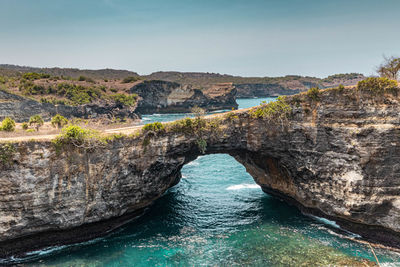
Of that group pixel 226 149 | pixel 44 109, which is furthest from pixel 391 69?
→ pixel 44 109

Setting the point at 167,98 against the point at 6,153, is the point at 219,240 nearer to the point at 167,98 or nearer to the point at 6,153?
the point at 6,153

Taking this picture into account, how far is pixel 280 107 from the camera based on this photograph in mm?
23047

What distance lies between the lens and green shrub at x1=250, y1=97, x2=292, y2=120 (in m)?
22.9


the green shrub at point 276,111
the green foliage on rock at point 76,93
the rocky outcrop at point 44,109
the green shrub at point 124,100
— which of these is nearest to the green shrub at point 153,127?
the green shrub at point 276,111

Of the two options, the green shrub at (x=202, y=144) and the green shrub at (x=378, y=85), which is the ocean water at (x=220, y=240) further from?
the green shrub at (x=378, y=85)

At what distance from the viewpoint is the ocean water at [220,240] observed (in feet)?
61.3

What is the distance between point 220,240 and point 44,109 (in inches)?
2055

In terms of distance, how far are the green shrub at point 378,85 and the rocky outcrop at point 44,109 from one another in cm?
3475

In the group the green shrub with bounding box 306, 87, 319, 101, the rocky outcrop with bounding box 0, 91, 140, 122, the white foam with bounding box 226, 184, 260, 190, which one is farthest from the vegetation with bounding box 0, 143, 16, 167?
the rocky outcrop with bounding box 0, 91, 140, 122

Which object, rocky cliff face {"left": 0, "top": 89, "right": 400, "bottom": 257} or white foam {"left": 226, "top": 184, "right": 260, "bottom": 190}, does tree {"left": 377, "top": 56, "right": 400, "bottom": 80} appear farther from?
white foam {"left": 226, "top": 184, "right": 260, "bottom": 190}

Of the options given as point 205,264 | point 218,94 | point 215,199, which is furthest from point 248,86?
point 205,264

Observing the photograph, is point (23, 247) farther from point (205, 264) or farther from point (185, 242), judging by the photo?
point (205, 264)

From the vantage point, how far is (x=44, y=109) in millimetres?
57031

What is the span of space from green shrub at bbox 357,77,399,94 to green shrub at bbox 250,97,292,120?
18.4ft
